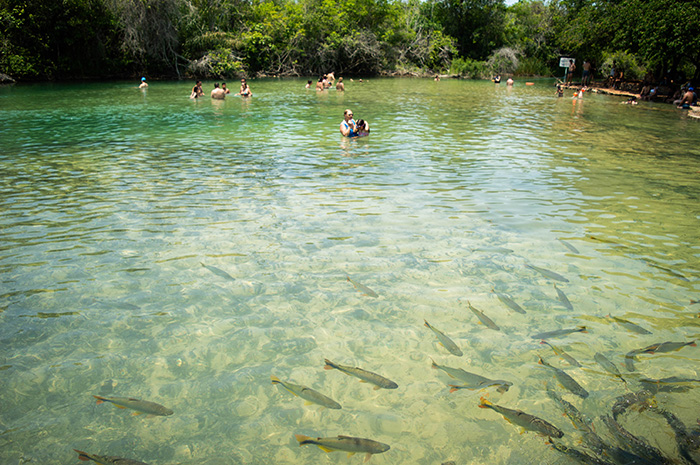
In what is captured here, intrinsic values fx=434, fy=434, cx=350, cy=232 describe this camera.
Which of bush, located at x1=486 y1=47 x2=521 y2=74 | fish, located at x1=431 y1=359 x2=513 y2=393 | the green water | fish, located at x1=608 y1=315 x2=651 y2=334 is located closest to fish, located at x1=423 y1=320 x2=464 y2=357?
the green water

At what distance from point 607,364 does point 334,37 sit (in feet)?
181

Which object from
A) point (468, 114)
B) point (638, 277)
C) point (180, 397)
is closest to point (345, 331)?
point (180, 397)

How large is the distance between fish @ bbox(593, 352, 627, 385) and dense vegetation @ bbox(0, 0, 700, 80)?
28.6 m

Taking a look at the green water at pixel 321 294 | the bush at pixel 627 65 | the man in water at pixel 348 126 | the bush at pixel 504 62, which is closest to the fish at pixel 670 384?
the green water at pixel 321 294

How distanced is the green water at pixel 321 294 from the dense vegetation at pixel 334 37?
80.7ft

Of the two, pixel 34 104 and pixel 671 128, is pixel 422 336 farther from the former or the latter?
pixel 34 104

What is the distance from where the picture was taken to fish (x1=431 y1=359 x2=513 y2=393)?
13.0 feet

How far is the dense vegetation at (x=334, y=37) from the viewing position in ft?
107

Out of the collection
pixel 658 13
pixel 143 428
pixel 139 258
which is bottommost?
pixel 143 428

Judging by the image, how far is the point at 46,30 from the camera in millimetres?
39250

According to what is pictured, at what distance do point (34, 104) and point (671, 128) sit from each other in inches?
1276

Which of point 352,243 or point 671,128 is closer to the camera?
point 352,243

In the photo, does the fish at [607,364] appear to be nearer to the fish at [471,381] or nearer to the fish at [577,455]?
the fish at [471,381]

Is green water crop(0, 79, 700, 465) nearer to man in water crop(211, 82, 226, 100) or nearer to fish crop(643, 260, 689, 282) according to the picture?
fish crop(643, 260, 689, 282)
